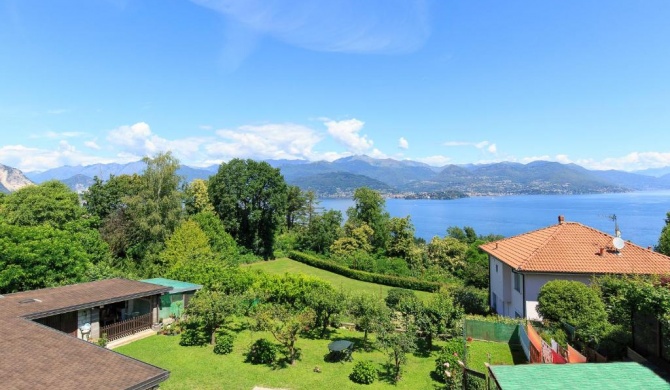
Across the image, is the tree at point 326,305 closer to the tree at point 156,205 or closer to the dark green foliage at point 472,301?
the dark green foliage at point 472,301

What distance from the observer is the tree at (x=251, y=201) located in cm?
4856

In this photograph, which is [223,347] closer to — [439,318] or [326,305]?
[326,305]

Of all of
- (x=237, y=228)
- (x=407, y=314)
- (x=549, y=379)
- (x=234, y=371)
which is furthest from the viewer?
(x=237, y=228)

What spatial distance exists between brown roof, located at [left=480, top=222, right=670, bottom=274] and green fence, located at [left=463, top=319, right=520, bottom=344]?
3101 mm

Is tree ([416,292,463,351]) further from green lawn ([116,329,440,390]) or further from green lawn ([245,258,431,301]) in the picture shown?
green lawn ([245,258,431,301])

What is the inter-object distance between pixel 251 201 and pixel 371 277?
1978 cm

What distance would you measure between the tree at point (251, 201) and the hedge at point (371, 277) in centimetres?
621

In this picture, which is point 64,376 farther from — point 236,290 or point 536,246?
point 536,246

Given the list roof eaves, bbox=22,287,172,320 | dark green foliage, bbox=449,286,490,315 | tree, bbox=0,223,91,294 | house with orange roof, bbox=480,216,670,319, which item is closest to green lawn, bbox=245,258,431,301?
dark green foliage, bbox=449,286,490,315

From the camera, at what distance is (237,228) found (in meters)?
49.2

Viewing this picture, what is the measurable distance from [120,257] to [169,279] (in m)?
15.2

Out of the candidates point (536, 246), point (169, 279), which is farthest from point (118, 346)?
point (536, 246)

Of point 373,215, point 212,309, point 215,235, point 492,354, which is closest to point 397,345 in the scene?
point 492,354

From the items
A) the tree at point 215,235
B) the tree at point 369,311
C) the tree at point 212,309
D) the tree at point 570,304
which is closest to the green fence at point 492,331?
the tree at point 570,304
